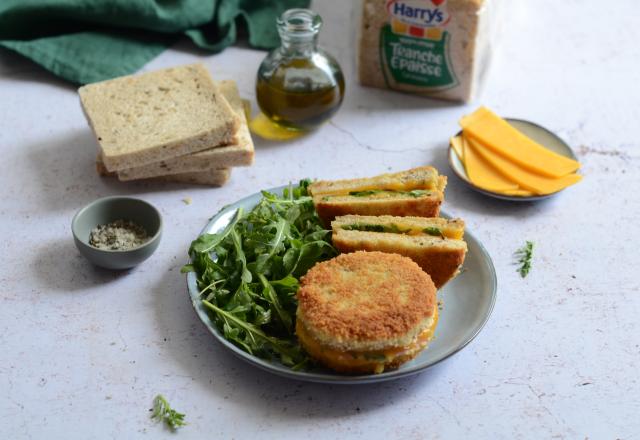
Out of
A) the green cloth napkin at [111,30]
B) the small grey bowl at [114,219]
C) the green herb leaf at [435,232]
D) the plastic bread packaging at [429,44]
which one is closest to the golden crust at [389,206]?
the green herb leaf at [435,232]

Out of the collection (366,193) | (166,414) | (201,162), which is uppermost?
(366,193)

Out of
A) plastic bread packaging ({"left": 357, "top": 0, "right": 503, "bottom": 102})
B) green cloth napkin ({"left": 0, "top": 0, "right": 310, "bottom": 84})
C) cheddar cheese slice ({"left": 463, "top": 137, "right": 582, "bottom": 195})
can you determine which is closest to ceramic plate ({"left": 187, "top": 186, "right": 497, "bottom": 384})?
cheddar cheese slice ({"left": 463, "top": 137, "right": 582, "bottom": 195})

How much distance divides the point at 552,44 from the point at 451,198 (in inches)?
50.2

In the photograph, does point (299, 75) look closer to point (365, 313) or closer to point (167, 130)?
point (167, 130)

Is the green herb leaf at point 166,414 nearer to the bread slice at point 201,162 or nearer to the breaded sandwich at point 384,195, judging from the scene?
the breaded sandwich at point 384,195

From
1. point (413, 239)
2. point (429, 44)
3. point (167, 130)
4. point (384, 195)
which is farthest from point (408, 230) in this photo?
point (429, 44)

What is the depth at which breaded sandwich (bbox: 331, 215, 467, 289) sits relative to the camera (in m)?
1.88

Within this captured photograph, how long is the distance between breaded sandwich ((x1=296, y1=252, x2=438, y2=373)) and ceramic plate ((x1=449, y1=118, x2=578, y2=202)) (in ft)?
2.24

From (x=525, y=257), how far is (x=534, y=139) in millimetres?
572

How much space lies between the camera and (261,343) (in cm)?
180

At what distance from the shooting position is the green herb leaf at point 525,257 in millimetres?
2160

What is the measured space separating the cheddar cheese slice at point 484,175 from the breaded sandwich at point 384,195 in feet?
1.04

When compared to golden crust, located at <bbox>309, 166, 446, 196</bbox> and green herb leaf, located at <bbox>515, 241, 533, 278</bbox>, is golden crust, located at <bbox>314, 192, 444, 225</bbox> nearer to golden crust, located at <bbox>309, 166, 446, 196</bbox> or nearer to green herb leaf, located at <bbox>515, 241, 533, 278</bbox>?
golden crust, located at <bbox>309, 166, 446, 196</bbox>

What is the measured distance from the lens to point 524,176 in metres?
2.41
